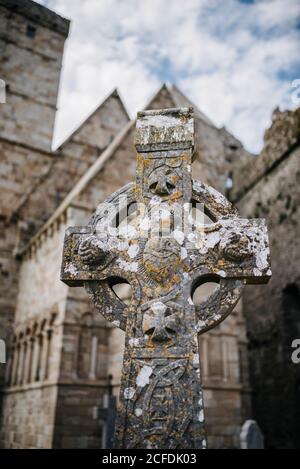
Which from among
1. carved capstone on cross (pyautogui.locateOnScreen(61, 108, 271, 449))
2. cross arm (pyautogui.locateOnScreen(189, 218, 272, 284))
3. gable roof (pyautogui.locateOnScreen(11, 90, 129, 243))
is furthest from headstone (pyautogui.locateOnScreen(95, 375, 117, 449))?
gable roof (pyautogui.locateOnScreen(11, 90, 129, 243))

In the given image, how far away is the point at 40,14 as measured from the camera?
16797 mm

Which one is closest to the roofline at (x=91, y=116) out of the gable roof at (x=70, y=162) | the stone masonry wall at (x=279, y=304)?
the gable roof at (x=70, y=162)

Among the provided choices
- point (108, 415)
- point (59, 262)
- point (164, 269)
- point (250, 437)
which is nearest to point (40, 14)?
point (59, 262)

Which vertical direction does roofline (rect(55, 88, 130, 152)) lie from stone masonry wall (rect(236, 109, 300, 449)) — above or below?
above

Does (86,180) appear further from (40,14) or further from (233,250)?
(40,14)

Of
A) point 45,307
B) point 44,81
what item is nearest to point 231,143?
point 44,81

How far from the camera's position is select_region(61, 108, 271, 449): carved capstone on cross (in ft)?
6.86

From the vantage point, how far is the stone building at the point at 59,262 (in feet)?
29.2

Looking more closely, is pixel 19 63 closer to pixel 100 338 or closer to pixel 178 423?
pixel 100 338

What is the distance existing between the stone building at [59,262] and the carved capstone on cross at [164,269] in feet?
21.1

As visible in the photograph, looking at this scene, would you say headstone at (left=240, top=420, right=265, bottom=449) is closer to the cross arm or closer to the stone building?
the stone building

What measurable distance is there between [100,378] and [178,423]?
7562 millimetres

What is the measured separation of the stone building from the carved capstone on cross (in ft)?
21.1
